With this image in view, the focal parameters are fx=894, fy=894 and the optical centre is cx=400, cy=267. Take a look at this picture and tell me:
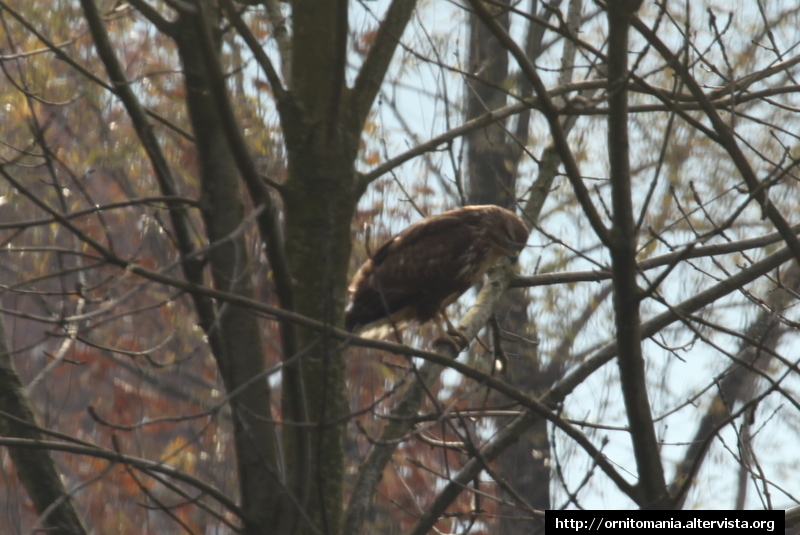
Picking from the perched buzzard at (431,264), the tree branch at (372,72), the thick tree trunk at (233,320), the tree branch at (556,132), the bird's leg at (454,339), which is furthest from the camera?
the perched buzzard at (431,264)

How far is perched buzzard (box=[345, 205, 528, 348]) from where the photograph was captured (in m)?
5.39

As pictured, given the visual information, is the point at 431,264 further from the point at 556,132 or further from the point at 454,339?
the point at 556,132

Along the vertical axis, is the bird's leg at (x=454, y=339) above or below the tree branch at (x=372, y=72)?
below

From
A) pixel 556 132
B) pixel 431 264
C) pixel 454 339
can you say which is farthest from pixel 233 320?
pixel 431 264

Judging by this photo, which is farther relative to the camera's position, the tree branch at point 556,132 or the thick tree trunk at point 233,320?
the thick tree trunk at point 233,320

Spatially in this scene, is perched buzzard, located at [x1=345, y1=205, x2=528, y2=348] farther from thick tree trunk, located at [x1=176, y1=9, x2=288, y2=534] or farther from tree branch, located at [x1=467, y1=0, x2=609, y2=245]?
tree branch, located at [x1=467, y1=0, x2=609, y2=245]

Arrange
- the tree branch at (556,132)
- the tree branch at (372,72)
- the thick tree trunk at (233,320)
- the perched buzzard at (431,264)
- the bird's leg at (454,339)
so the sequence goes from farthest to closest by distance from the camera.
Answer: the perched buzzard at (431,264) < the bird's leg at (454,339) < the tree branch at (372,72) < the thick tree trunk at (233,320) < the tree branch at (556,132)

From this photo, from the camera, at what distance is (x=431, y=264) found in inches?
212

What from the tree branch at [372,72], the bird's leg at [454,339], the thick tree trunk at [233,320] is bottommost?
the thick tree trunk at [233,320]

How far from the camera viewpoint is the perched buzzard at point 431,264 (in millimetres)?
5387

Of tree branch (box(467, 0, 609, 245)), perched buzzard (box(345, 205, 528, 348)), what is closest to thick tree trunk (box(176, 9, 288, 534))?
tree branch (box(467, 0, 609, 245))

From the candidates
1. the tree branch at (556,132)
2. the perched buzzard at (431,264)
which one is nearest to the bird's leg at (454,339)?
the perched buzzard at (431,264)

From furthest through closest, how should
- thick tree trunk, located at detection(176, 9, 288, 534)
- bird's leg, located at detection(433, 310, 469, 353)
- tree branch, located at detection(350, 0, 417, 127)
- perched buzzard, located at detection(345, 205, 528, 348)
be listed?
perched buzzard, located at detection(345, 205, 528, 348) < bird's leg, located at detection(433, 310, 469, 353) < tree branch, located at detection(350, 0, 417, 127) < thick tree trunk, located at detection(176, 9, 288, 534)

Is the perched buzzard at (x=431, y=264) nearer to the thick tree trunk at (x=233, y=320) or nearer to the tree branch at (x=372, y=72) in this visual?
the tree branch at (x=372, y=72)
